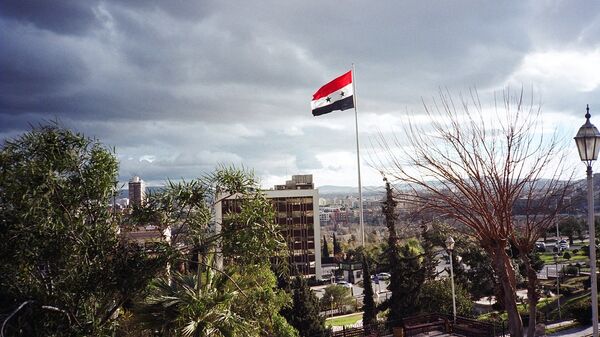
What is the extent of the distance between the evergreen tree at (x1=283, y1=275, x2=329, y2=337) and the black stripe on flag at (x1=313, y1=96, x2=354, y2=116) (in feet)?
26.8

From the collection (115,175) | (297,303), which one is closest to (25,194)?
(115,175)

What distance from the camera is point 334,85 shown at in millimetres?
23047

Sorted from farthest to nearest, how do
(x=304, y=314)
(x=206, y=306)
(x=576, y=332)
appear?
(x=304, y=314) → (x=576, y=332) → (x=206, y=306)

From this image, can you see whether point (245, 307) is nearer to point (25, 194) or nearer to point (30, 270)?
point (30, 270)

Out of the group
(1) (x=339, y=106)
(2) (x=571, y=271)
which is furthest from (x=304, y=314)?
→ (2) (x=571, y=271)

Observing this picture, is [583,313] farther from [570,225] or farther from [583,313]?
[570,225]

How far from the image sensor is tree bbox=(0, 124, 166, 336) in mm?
6492

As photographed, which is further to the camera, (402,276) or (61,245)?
(402,276)

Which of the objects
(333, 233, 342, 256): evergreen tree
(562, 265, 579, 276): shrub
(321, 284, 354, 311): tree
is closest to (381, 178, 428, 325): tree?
(321, 284, 354, 311): tree

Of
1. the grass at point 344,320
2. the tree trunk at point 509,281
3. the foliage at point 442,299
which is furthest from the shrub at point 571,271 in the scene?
the tree trunk at point 509,281

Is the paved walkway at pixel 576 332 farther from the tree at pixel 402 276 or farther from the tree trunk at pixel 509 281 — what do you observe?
the tree trunk at pixel 509 281

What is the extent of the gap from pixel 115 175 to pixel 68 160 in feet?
2.78

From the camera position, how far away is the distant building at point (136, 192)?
347 inches

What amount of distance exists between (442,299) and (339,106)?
1022 centimetres
